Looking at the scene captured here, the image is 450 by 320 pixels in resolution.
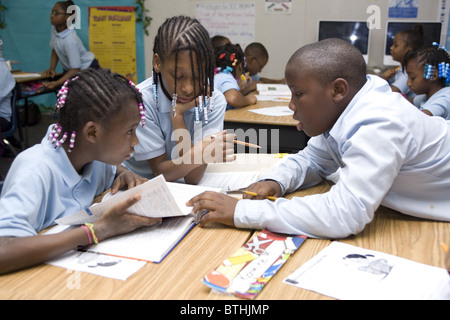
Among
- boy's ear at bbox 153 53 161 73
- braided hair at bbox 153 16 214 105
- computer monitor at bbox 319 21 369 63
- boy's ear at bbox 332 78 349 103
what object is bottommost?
boy's ear at bbox 332 78 349 103

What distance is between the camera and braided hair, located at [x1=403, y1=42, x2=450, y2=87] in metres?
2.75

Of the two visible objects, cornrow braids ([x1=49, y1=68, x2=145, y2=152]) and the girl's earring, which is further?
the girl's earring

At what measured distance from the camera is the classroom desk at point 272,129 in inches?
107

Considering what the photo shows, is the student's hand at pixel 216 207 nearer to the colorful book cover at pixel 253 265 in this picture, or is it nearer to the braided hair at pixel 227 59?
the colorful book cover at pixel 253 265

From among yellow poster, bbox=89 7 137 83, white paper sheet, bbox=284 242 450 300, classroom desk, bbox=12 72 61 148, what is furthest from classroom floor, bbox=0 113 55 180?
white paper sheet, bbox=284 242 450 300

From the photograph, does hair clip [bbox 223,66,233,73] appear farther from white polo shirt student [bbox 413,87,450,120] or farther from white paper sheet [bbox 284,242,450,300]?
white paper sheet [bbox 284,242,450,300]

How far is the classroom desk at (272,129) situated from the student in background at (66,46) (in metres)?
2.65

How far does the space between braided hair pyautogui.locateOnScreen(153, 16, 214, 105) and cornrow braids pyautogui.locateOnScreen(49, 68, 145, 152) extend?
12.0 inches

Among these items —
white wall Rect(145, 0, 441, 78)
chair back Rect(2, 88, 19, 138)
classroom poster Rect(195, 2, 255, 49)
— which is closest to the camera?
chair back Rect(2, 88, 19, 138)

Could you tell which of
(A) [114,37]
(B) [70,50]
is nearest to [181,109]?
(B) [70,50]

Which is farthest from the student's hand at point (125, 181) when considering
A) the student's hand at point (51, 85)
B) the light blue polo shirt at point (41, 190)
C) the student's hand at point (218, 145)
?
the student's hand at point (51, 85)

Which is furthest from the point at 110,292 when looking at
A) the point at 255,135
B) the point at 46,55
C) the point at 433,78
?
the point at 46,55
